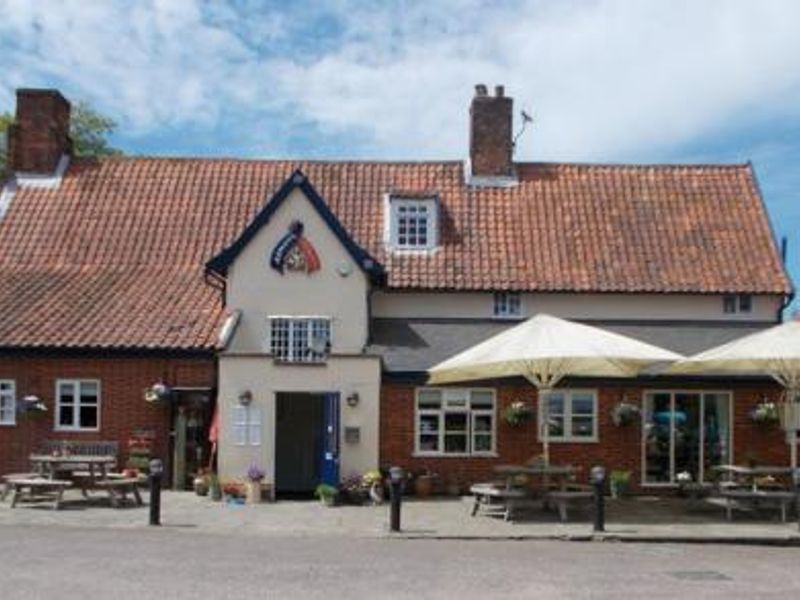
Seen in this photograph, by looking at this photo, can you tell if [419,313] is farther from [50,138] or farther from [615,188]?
[50,138]

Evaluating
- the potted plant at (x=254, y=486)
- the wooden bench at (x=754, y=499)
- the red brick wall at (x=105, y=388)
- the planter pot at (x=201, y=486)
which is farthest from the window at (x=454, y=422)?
the wooden bench at (x=754, y=499)

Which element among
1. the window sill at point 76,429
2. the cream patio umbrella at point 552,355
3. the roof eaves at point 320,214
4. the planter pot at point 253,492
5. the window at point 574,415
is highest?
the roof eaves at point 320,214

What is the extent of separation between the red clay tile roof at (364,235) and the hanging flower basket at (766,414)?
3.35 metres

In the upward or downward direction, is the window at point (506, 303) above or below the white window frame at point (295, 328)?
above

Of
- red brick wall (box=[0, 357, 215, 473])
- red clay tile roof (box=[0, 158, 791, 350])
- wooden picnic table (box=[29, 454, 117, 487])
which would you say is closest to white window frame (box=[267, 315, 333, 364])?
red clay tile roof (box=[0, 158, 791, 350])

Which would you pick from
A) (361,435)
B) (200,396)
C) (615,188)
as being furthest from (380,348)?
(615,188)

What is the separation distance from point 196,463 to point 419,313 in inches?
236

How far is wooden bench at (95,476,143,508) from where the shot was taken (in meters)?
22.6

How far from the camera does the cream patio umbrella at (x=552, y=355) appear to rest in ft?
66.0

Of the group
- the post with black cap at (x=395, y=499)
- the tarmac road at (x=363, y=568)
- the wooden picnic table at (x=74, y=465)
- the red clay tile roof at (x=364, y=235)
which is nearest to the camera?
the tarmac road at (x=363, y=568)

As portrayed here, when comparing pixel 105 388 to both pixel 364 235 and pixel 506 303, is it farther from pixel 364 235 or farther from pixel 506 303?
pixel 506 303

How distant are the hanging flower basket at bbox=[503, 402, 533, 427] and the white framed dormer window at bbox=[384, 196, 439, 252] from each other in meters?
5.30

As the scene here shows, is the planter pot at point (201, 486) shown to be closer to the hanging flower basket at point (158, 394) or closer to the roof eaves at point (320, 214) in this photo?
Result: the hanging flower basket at point (158, 394)

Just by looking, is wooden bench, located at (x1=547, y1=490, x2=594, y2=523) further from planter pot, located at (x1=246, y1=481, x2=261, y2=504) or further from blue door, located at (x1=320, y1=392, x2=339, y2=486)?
planter pot, located at (x1=246, y1=481, x2=261, y2=504)
